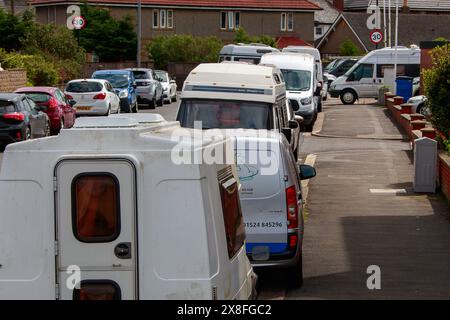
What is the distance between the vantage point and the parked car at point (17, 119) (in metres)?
27.2

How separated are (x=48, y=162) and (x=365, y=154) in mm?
20433

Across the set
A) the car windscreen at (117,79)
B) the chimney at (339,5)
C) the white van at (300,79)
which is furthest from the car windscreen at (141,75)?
the chimney at (339,5)

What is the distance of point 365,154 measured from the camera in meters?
27.0

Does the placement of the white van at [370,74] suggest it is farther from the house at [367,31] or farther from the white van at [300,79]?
the house at [367,31]

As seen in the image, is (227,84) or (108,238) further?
(227,84)

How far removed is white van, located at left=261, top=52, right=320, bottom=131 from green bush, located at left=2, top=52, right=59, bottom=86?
15.3m

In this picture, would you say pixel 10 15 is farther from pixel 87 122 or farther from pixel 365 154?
pixel 87 122

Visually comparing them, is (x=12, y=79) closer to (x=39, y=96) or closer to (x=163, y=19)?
(x=39, y=96)

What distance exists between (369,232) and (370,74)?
37.0 metres

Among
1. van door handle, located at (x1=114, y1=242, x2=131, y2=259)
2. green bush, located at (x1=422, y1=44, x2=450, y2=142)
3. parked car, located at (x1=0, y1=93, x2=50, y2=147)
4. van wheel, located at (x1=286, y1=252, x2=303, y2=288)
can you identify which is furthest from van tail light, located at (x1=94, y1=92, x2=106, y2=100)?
van door handle, located at (x1=114, y1=242, x2=131, y2=259)

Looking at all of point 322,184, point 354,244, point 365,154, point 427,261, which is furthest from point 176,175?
point 365,154

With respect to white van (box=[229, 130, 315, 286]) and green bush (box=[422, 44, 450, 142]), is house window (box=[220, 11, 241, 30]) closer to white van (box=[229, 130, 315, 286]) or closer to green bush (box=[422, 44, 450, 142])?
green bush (box=[422, 44, 450, 142])

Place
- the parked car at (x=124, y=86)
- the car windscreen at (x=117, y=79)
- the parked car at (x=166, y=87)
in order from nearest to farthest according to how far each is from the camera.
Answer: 1. the parked car at (x=124, y=86)
2. the car windscreen at (x=117, y=79)
3. the parked car at (x=166, y=87)

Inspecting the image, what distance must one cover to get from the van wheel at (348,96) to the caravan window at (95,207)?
45.3 meters
